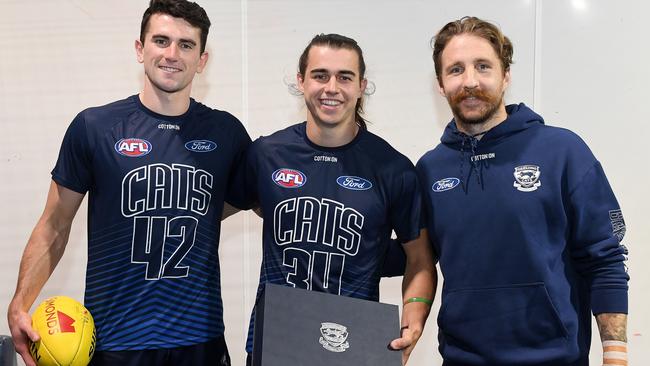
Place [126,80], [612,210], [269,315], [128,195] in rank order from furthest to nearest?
1. [126,80]
2. [128,195]
3. [612,210]
4. [269,315]

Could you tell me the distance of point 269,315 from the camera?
1655mm

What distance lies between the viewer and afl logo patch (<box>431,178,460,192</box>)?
194 centimetres

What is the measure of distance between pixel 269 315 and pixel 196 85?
5.84 feet

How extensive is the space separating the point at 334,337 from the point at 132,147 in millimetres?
851

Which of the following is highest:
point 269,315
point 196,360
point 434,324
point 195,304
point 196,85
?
point 196,85

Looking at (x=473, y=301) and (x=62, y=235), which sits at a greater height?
(x=62, y=235)

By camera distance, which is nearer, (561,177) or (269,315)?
(269,315)

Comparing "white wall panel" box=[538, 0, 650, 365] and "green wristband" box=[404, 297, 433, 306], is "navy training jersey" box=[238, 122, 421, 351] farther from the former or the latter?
"white wall panel" box=[538, 0, 650, 365]

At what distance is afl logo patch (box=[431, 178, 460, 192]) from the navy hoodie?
0.03 metres

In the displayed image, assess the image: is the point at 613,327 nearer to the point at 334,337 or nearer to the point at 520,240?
the point at 520,240

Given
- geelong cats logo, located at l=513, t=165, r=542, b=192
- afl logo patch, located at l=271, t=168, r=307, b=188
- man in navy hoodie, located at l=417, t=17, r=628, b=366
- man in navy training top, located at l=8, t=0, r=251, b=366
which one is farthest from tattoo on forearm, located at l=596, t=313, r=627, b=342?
man in navy training top, located at l=8, t=0, r=251, b=366

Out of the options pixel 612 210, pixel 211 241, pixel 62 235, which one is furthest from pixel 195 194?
pixel 612 210

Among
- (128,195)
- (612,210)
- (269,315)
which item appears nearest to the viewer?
(269,315)

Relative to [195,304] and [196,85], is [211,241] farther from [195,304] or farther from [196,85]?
[196,85]
